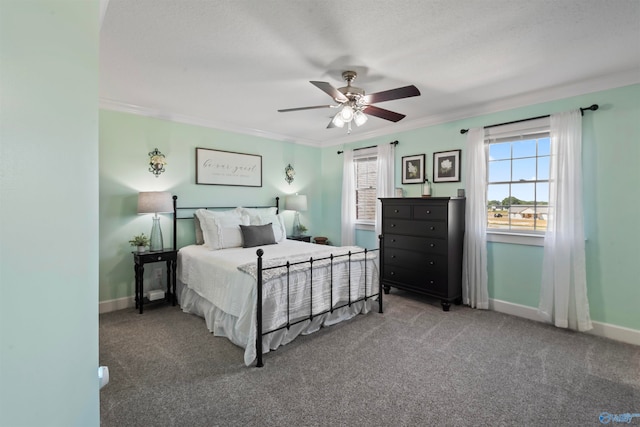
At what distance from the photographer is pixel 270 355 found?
266cm

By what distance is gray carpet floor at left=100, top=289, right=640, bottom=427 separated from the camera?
1.94 metres

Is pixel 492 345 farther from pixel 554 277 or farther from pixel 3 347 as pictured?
pixel 3 347

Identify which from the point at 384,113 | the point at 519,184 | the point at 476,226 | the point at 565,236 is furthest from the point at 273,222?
the point at 565,236

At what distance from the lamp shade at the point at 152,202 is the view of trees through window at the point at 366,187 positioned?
311 cm

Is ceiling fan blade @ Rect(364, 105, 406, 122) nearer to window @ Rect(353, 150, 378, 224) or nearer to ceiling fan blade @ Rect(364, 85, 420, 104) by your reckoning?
ceiling fan blade @ Rect(364, 85, 420, 104)

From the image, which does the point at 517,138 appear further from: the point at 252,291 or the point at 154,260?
the point at 154,260

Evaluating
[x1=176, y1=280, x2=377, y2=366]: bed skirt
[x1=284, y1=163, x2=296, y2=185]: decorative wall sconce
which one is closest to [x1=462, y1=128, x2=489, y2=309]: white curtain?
[x1=176, y1=280, x2=377, y2=366]: bed skirt

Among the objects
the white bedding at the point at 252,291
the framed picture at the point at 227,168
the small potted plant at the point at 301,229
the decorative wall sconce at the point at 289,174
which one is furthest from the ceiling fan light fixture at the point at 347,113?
the small potted plant at the point at 301,229

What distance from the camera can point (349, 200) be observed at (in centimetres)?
544

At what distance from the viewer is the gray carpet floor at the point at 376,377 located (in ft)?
6.37

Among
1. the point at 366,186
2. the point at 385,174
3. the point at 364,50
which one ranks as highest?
the point at 364,50

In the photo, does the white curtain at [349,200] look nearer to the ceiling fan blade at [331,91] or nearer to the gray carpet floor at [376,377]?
the gray carpet floor at [376,377]

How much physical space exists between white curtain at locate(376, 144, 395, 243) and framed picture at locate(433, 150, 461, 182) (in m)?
0.69

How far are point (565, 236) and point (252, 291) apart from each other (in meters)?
3.23
